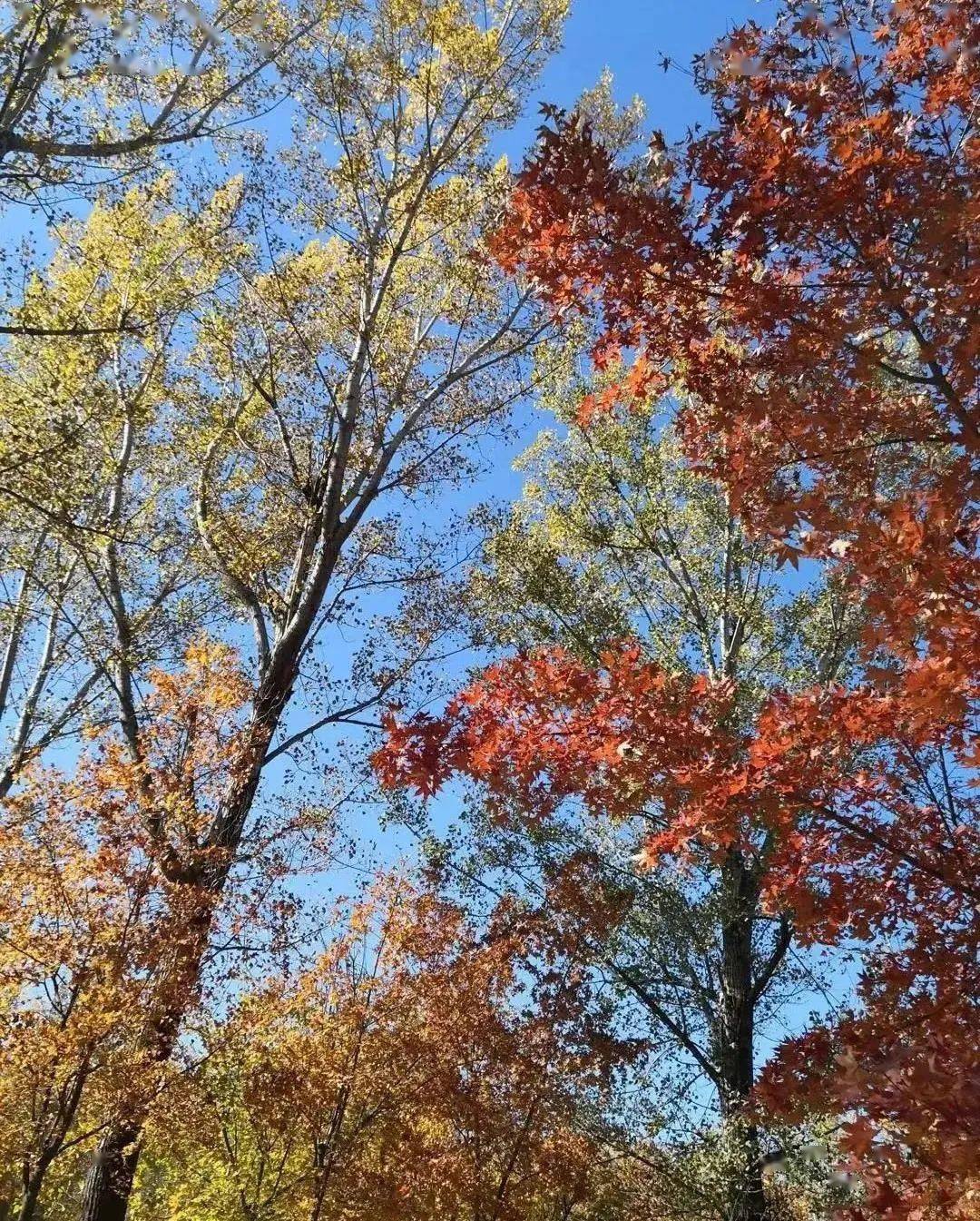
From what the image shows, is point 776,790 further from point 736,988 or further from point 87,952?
point 736,988

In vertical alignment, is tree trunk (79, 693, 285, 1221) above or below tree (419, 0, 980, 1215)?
below

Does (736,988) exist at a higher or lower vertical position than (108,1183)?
higher

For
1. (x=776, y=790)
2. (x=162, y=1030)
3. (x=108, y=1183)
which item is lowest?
(x=108, y=1183)

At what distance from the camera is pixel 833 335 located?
3.70 m

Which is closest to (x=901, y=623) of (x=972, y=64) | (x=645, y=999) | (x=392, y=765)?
(x=392, y=765)

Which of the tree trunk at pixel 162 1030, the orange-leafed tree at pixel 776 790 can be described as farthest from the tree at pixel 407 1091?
the orange-leafed tree at pixel 776 790

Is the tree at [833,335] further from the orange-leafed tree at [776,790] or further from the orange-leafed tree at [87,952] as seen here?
the orange-leafed tree at [87,952]

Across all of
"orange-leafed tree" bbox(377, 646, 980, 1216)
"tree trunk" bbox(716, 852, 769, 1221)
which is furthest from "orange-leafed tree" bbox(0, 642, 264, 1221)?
"tree trunk" bbox(716, 852, 769, 1221)

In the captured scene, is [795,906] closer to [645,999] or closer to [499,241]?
[499,241]

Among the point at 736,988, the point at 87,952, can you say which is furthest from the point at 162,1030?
the point at 736,988

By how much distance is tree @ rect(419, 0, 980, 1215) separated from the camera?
10.9ft

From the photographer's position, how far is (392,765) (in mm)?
3875

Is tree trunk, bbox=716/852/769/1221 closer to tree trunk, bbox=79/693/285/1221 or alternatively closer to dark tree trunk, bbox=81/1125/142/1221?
tree trunk, bbox=79/693/285/1221

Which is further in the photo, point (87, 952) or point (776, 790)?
point (87, 952)
